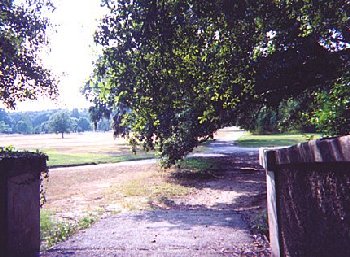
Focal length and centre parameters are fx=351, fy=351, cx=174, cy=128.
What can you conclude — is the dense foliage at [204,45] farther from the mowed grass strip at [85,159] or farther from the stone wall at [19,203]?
the mowed grass strip at [85,159]

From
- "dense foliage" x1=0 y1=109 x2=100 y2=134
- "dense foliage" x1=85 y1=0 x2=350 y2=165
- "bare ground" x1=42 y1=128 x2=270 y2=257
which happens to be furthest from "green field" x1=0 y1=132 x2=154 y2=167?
"dense foliage" x1=0 y1=109 x2=100 y2=134

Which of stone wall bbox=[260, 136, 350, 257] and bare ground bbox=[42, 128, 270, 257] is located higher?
stone wall bbox=[260, 136, 350, 257]

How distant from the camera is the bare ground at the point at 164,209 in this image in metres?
5.43

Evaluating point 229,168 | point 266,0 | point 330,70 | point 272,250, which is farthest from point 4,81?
point 229,168

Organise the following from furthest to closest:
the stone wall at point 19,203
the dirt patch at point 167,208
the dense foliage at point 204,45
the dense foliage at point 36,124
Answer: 1. the dense foliage at point 36,124
2. the dense foliage at point 204,45
3. the dirt patch at point 167,208
4. the stone wall at point 19,203

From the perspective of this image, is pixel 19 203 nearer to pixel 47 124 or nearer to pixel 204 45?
pixel 204 45

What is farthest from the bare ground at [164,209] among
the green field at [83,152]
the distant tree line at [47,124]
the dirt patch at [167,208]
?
the distant tree line at [47,124]

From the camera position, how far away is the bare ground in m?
5.43

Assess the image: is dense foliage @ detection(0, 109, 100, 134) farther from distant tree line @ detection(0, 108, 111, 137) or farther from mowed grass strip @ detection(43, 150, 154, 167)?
mowed grass strip @ detection(43, 150, 154, 167)

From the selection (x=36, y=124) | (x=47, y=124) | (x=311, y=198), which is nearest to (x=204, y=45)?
(x=311, y=198)

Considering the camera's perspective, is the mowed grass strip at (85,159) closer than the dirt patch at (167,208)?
No

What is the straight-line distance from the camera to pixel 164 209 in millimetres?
10227

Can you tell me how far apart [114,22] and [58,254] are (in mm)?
4918

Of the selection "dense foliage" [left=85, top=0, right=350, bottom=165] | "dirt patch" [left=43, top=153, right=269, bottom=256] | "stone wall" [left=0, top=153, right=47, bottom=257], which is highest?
"dense foliage" [left=85, top=0, right=350, bottom=165]
